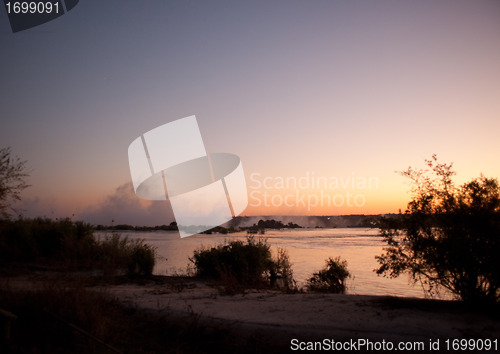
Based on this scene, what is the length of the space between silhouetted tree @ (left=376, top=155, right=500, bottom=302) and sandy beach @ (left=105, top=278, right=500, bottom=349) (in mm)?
615

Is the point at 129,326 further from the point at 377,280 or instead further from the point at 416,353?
the point at 377,280

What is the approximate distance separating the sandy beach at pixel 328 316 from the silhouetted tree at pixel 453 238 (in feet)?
2.02

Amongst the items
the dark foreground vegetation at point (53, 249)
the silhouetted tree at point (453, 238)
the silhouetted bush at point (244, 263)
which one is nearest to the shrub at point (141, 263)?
the dark foreground vegetation at point (53, 249)

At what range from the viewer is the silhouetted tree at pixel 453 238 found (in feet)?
24.0

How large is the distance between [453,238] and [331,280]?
7600 millimetres

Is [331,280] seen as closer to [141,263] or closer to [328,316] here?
[328,316]

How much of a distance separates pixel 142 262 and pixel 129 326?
24.4 feet

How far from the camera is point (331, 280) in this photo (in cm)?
1440

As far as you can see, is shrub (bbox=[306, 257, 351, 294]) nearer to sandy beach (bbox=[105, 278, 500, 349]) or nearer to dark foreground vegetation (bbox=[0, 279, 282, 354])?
sandy beach (bbox=[105, 278, 500, 349])

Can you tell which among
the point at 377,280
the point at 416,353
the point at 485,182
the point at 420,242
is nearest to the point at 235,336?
the point at 416,353

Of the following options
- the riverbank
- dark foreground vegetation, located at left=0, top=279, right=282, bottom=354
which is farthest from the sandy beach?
dark foreground vegetation, located at left=0, top=279, right=282, bottom=354

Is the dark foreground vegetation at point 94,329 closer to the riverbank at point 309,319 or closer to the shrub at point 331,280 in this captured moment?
the riverbank at point 309,319

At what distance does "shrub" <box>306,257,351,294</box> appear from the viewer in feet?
43.7

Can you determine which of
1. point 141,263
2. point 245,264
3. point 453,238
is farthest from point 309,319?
point 141,263
